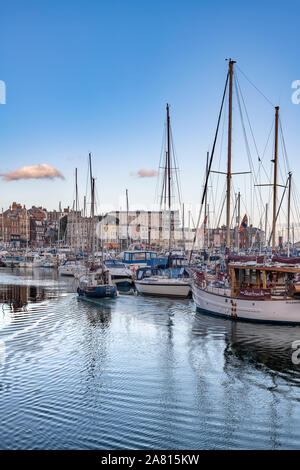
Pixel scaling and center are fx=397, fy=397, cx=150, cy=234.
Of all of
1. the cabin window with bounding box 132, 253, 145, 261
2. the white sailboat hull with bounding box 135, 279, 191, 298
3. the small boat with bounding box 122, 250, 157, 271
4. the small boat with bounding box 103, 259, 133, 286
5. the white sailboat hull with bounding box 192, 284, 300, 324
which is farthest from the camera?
the cabin window with bounding box 132, 253, 145, 261

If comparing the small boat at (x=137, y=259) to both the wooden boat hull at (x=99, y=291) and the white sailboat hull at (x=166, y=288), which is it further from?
the wooden boat hull at (x=99, y=291)

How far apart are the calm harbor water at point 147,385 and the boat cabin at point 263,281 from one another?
7.47 ft

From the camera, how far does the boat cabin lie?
2678 centimetres

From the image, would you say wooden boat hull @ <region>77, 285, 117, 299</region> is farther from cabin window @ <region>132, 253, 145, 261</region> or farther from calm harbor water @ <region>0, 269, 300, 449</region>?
cabin window @ <region>132, 253, 145, 261</region>

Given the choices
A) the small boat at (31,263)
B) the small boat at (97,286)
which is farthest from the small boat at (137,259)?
the small boat at (31,263)

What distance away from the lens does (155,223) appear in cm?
18750

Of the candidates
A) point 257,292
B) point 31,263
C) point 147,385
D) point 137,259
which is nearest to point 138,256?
point 137,259

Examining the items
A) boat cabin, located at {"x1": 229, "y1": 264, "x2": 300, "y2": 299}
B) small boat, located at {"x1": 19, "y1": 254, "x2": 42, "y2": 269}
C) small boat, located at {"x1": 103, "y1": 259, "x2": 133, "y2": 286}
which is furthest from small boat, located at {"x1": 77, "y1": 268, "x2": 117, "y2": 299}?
small boat, located at {"x1": 19, "y1": 254, "x2": 42, "y2": 269}

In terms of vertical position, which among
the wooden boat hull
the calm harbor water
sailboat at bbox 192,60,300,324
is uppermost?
sailboat at bbox 192,60,300,324

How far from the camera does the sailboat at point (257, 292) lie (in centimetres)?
2627

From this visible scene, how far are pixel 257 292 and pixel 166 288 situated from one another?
49.1ft

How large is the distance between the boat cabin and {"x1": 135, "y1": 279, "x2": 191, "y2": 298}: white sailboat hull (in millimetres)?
11117

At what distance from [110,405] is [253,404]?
5081 millimetres
